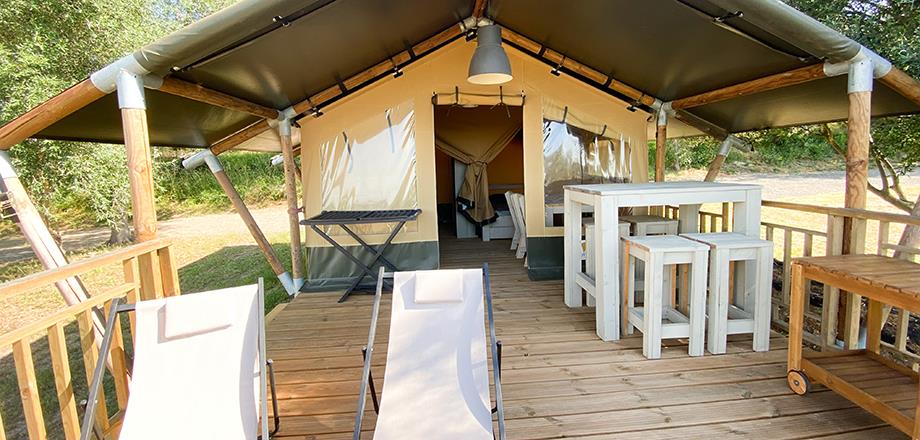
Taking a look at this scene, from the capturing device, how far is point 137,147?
236 cm

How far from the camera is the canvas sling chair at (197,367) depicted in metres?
1.81

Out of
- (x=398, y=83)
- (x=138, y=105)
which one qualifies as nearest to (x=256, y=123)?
A: (x=398, y=83)

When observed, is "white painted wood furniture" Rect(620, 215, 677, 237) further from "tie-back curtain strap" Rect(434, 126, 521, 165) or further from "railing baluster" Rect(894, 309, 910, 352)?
"tie-back curtain strap" Rect(434, 126, 521, 165)

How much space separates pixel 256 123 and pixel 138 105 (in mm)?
2610

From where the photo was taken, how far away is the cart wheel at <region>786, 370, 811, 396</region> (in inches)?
93.5

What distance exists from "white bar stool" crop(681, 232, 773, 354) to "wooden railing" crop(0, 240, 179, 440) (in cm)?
325

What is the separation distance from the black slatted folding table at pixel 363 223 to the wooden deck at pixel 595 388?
766mm

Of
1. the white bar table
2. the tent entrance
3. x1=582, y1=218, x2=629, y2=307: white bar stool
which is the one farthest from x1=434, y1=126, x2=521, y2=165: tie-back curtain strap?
the white bar table

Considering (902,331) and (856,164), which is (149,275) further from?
(902,331)

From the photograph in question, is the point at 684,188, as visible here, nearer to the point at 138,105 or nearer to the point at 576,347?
the point at 576,347

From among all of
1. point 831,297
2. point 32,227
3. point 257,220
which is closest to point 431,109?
point 32,227

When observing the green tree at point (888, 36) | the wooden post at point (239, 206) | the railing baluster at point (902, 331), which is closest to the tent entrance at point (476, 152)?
the wooden post at point (239, 206)

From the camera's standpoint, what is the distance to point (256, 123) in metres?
4.87

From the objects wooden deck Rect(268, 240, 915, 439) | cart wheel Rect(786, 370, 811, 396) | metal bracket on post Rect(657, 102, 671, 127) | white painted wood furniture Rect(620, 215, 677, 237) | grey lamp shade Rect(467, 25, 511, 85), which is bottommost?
wooden deck Rect(268, 240, 915, 439)
